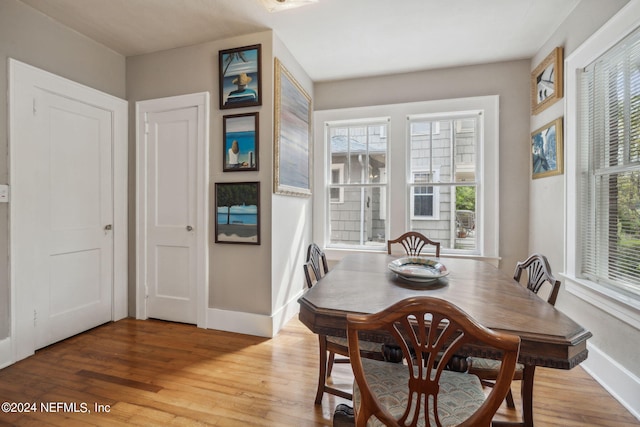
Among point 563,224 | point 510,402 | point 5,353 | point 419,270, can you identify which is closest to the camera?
point 510,402

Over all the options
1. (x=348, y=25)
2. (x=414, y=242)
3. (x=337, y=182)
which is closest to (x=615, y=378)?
(x=414, y=242)

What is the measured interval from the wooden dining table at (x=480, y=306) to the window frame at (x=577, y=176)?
742 millimetres

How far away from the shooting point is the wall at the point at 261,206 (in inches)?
104

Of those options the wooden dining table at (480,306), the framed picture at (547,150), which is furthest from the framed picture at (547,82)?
the wooden dining table at (480,306)

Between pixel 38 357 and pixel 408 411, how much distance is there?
2.80 metres

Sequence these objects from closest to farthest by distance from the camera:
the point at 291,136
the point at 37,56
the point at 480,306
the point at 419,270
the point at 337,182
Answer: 1. the point at 480,306
2. the point at 419,270
3. the point at 37,56
4. the point at 291,136
5. the point at 337,182

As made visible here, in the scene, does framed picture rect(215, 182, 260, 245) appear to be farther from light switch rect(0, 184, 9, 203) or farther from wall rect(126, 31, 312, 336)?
light switch rect(0, 184, 9, 203)

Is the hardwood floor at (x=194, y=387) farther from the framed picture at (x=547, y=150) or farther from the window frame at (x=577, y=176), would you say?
the framed picture at (x=547, y=150)

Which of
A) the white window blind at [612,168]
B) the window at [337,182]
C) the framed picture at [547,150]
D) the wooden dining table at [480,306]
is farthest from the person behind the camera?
the window at [337,182]

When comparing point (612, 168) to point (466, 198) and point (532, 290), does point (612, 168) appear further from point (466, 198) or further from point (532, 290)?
point (466, 198)

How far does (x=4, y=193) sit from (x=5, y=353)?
115 centimetres

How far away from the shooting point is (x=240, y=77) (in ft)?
8.76

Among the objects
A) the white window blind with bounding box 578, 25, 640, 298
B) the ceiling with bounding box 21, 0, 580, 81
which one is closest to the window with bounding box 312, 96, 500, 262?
the ceiling with bounding box 21, 0, 580, 81

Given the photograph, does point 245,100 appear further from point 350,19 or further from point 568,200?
point 568,200
